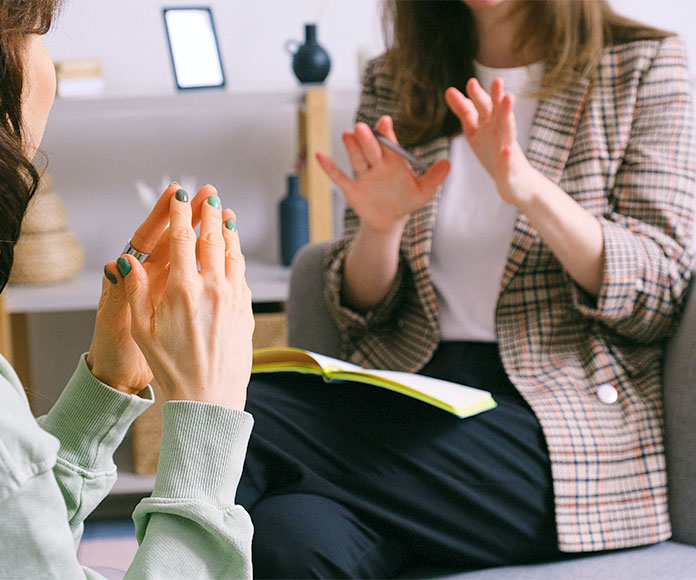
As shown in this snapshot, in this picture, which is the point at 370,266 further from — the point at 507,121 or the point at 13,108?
the point at 13,108

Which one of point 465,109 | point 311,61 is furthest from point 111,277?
point 311,61

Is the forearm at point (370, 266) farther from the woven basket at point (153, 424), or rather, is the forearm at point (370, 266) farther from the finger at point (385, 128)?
the woven basket at point (153, 424)

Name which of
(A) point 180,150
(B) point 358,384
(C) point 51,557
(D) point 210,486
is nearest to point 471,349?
(B) point 358,384

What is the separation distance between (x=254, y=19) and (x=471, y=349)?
143 centimetres

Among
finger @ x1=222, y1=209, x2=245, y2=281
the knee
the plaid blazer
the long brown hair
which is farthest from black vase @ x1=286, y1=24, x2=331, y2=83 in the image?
finger @ x1=222, y1=209, x2=245, y2=281

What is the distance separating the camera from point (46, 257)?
210 cm

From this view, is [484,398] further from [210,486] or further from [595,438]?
[210,486]

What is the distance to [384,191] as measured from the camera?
1.28 m

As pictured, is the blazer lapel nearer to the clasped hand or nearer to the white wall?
the clasped hand

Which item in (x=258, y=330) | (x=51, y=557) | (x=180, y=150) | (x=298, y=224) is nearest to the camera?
(x=51, y=557)

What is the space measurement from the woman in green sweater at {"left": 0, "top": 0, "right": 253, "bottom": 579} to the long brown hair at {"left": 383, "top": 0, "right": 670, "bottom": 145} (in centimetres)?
77

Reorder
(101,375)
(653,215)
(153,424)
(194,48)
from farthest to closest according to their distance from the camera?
(194,48) → (153,424) → (653,215) → (101,375)

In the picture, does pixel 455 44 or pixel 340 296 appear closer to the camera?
pixel 340 296

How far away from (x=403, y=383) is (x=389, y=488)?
0.13m
